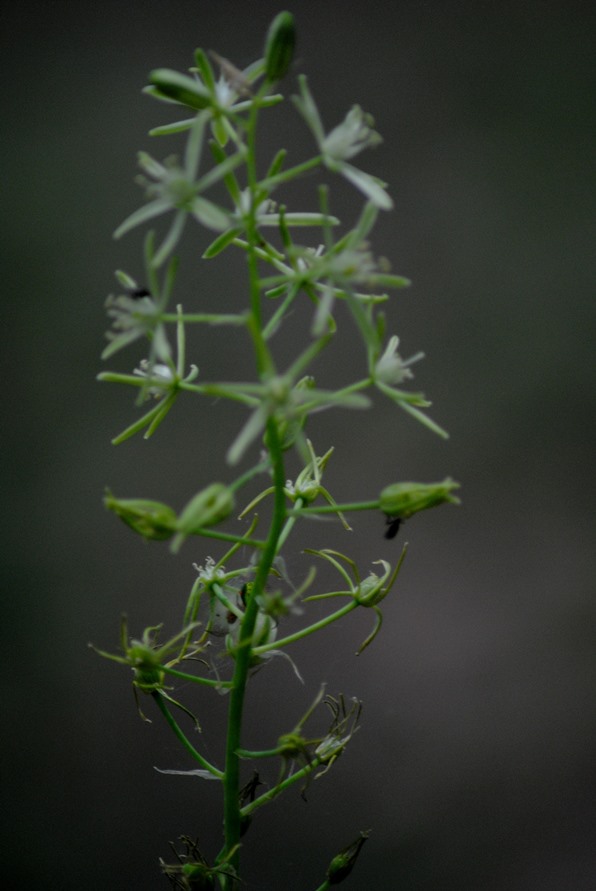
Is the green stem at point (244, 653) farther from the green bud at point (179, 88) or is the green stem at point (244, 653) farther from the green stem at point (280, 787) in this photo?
the green bud at point (179, 88)

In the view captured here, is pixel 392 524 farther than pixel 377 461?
No

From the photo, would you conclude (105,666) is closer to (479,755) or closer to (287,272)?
(479,755)

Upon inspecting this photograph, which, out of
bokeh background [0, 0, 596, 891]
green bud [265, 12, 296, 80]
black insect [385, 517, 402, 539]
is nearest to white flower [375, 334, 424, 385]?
black insect [385, 517, 402, 539]

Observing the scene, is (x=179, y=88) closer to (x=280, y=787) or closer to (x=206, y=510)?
(x=206, y=510)

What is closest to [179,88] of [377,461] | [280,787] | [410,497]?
[410,497]

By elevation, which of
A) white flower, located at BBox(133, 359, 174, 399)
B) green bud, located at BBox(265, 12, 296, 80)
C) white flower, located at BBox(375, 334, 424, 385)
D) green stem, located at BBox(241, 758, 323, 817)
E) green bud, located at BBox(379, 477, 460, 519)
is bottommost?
green stem, located at BBox(241, 758, 323, 817)

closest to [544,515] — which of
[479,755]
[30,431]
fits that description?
[479,755]

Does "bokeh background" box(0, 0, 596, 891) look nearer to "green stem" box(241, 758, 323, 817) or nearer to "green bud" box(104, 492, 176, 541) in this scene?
"green stem" box(241, 758, 323, 817)
